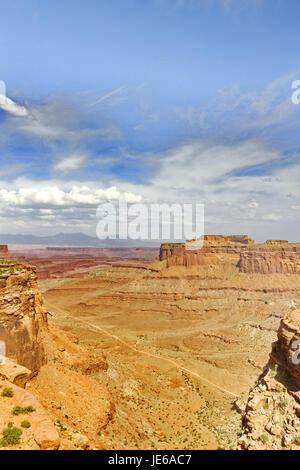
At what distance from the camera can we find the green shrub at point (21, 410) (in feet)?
44.8

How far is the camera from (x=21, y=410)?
45.5 feet

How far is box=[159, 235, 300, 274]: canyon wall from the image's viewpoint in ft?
266

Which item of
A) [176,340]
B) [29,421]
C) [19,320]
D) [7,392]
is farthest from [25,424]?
[176,340]

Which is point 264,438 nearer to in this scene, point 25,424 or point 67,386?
point 67,386

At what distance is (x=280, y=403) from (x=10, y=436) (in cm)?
1684

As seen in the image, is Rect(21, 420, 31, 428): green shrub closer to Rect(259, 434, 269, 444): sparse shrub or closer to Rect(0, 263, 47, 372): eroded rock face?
Rect(0, 263, 47, 372): eroded rock face

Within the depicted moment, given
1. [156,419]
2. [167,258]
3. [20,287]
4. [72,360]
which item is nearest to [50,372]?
[72,360]

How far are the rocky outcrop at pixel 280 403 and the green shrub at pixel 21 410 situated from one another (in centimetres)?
1418

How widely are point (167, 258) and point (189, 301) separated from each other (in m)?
26.9

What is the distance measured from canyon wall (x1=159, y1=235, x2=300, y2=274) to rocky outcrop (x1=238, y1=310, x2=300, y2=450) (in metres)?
62.5

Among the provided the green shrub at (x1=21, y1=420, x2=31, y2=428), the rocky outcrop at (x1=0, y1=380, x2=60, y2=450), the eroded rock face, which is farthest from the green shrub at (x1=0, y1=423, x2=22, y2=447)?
the eroded rock face

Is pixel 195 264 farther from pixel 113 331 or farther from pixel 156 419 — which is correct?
pixel 156 419

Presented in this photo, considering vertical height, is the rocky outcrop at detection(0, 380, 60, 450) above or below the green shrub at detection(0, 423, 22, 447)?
below

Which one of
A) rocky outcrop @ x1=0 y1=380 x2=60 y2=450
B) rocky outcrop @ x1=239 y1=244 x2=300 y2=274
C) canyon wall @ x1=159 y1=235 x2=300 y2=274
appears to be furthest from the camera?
canyon wall @ x1=159 y1=235 x2=300 y2=274
